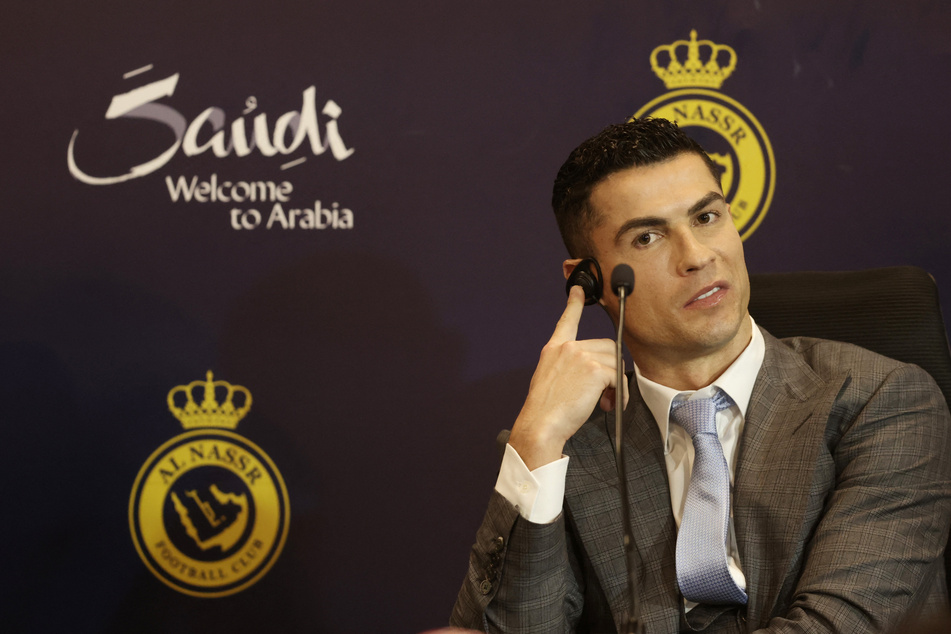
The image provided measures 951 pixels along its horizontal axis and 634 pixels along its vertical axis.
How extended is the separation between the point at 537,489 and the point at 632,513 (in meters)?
0.23

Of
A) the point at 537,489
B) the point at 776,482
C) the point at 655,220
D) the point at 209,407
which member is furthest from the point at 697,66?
the point at 209,407

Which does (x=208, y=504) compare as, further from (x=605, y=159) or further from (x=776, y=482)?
(x=776, y=482)

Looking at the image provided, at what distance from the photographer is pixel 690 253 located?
164 centimetres

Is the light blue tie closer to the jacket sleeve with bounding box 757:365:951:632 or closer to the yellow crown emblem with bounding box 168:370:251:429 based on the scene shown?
the jacket sleeve with bounding box 757:365:951:632

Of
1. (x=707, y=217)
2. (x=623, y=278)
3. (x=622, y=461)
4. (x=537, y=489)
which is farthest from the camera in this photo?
(x=707, y=217)

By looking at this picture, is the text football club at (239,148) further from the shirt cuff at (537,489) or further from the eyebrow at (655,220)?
the shirt cuff at (537,489)

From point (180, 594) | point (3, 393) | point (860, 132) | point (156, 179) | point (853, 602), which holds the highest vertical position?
point (156, 179)

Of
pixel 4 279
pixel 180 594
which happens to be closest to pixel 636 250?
pixel 180 594

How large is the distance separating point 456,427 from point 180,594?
892 mm

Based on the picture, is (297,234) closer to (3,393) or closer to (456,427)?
(456,427)

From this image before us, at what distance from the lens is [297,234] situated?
2.39 m

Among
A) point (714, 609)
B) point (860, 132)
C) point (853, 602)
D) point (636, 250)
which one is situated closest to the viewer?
point (853, 602)

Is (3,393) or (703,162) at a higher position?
(703,162)

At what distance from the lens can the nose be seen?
1.64m
